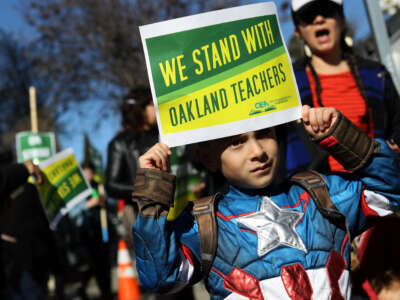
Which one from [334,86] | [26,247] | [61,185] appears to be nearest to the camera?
[334,86]

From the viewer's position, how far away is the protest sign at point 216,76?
1.75m

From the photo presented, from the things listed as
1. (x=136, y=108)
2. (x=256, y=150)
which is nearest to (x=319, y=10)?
(x=256, y=150)

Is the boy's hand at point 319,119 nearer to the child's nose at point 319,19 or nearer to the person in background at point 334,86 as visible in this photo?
the person in background at point 334,86

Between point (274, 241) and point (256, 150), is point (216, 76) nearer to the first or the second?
point (256, 150)

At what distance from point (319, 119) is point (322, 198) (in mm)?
326

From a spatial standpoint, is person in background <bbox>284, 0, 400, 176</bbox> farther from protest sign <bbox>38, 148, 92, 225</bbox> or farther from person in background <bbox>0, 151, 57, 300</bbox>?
person in background <bbox>0, 151, 57, 300</bbox>

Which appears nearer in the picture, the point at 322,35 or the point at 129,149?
the point at 322,35

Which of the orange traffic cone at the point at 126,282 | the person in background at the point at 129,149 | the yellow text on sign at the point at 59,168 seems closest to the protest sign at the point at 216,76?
the person in background at the point at 129,149

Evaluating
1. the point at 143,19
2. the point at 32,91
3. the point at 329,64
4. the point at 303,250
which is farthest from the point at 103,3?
the point at 303,250

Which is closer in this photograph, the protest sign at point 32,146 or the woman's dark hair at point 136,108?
the woman's dark hair at point 136,108

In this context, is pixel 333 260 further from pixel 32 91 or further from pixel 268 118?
pixel 32 91

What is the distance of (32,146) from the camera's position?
5910mm

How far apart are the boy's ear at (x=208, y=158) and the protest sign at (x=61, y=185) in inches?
77.7

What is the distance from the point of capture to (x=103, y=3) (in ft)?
43.6
